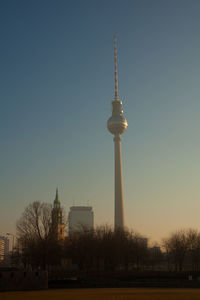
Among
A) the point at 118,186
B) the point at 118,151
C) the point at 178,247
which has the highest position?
the point at 118,151

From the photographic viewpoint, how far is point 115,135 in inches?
6442

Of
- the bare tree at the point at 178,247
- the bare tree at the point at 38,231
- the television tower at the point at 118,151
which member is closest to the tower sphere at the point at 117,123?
the television tower at the point at 118,151

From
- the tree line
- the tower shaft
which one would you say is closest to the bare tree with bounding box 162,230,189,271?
the tree line

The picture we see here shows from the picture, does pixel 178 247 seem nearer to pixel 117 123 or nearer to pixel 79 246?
pixel 79 246

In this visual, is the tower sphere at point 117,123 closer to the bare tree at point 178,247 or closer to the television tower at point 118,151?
the television tower at point 118,151

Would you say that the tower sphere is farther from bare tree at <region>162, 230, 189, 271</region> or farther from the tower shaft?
bare tree at <region>162, 230, 189, 271</region>

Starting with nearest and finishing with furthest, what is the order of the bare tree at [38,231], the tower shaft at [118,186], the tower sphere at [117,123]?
the bare tree at [38,231], the tower shaft at [118,186], the tower sphere at [117,123]

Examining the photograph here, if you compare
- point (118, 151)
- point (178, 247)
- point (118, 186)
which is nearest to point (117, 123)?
point (118, 151)

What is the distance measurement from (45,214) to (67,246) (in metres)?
15.6

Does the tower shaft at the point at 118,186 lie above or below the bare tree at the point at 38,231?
above

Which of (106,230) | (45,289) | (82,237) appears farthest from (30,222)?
(45,289)

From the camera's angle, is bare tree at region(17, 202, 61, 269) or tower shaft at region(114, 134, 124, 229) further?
tower shaft at region(114, 134, 124, 229)

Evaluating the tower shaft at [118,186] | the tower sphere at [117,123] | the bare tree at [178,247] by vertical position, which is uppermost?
the tower sphere at [117,123]

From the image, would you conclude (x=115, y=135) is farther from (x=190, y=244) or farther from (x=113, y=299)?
(x=113, y=299)
